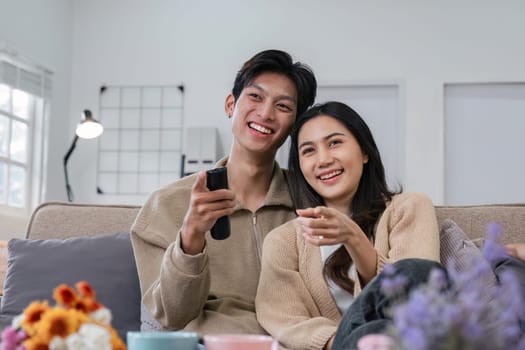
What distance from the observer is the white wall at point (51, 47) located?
502 cm

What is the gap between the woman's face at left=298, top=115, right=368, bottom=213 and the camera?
1.94 meters

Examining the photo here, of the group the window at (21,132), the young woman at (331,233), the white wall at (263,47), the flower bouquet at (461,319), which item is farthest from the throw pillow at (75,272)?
the white wall at (263,47)

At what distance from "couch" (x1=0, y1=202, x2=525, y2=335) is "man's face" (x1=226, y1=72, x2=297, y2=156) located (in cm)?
45

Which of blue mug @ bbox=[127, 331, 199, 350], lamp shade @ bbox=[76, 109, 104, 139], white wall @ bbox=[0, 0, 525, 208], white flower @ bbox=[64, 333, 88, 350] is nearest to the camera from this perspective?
white flower @ bbox=[64, 333, 88, 350]

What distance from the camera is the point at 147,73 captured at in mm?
5871

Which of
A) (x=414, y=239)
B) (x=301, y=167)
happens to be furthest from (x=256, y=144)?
(x=414, y=239)

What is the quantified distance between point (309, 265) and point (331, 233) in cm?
33

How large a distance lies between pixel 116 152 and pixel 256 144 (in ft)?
13.0

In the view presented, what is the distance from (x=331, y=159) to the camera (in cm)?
194

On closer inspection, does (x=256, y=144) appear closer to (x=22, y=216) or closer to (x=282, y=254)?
(x=282, y=254)

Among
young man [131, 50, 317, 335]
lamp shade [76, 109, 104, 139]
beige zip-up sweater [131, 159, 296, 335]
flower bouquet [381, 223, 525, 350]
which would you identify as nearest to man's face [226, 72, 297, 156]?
young man [131, 50, 317, 335]

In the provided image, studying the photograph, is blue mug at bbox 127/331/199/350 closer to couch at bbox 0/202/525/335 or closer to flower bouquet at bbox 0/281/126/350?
flower bouquet at bbox 0/281/126/350

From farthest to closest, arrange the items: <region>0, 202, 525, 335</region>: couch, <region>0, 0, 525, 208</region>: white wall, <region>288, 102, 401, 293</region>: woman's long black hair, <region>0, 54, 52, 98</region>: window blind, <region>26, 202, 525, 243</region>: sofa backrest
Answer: <region>0, 0, 525, 208</region>: white wall < <region>0, 54, 52, 98</region>: window blind < <region>26, 202, 525, 243</region>: sofa backrest < <region>0, 202, 525, 335</region>: couch < <region>288, 102, 401, 293</region>: woman's long black hair

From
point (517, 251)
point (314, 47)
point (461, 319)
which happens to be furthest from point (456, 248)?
point (314, 47)
